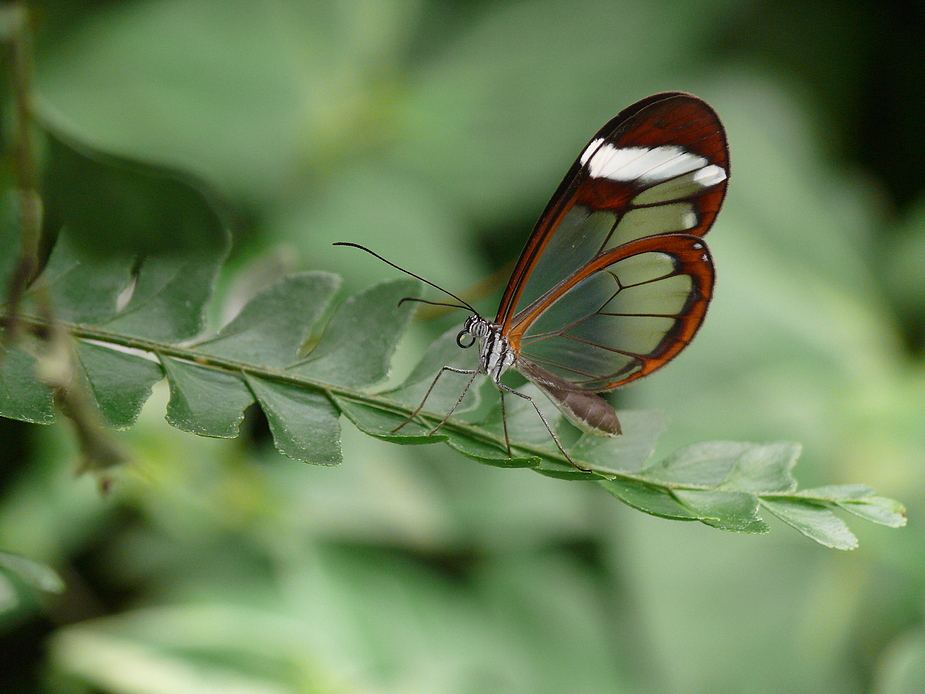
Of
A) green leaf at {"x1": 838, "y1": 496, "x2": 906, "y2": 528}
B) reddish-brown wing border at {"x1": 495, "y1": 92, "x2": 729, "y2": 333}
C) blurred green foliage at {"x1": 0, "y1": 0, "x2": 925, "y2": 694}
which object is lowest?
blurred green foliage at {"x1": 0, "y1": 0, "x2": 925, "y2": 694}

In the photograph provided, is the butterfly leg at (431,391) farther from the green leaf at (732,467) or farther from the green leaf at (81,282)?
the green leaf at (81,282)

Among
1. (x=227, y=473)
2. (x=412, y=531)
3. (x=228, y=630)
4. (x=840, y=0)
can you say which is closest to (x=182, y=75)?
(x=227, y=473)

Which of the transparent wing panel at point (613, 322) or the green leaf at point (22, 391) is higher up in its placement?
the transparent wing panel at point (613, 322)

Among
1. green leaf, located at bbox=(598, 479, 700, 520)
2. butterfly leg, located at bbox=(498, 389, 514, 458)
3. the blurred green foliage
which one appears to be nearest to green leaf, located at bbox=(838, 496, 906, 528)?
green leaf, located at bbox=(598, 479, 700, 520)

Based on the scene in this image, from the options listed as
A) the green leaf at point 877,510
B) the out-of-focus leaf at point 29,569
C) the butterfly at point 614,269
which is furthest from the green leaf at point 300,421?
the green leaf at point 877,510

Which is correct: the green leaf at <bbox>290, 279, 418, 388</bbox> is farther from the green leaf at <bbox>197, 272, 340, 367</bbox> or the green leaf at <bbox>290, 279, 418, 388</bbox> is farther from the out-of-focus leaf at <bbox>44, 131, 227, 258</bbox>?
the out-of-focus leaf at <bbox>44, 131, 227, 258</bbox>

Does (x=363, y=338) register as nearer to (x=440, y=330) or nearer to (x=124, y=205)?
(x=124, y=205)

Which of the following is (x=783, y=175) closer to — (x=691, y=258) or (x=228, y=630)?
(x=691, y=258)
